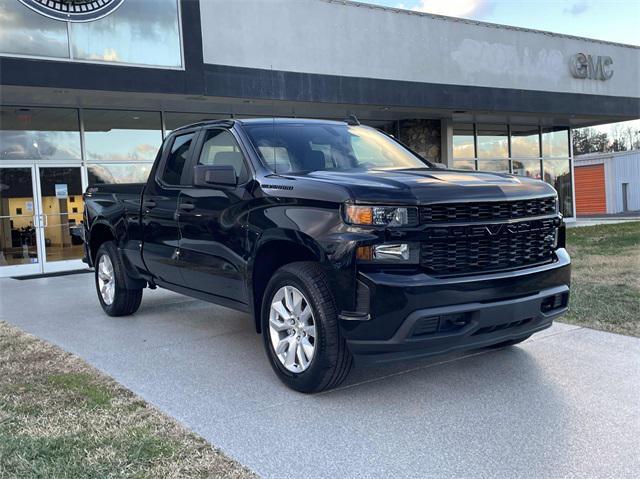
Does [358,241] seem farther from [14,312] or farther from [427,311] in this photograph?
[14,312]

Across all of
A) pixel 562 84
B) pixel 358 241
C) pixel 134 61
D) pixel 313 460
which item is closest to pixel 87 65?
pixel 134 61

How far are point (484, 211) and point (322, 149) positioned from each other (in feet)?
5.55

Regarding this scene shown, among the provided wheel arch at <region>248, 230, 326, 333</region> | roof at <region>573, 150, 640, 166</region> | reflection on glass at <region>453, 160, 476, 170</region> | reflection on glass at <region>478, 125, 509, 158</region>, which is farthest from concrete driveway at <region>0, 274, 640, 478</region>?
roof at <region>573, 150, 640, 166</region>

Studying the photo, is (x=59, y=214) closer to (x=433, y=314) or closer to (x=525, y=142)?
(x=433, y=314)

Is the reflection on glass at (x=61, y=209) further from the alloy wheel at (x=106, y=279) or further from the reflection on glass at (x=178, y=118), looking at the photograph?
the alloy wheel at (x=106, y=279)

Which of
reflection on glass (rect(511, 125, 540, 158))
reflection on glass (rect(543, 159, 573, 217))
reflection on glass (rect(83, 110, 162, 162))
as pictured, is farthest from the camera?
reflection on glass (rect(543, 159, 573, 217))

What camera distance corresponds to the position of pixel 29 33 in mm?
10562

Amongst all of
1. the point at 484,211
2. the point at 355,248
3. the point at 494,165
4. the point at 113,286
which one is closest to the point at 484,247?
the point at 484,211

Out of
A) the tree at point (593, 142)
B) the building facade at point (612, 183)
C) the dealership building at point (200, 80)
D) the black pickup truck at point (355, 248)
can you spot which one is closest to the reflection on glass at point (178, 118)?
the dealership building at point (200, 80)

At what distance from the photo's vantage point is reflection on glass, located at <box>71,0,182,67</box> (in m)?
11.1

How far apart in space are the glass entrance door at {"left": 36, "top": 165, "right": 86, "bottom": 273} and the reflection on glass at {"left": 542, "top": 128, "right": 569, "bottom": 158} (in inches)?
A: 598

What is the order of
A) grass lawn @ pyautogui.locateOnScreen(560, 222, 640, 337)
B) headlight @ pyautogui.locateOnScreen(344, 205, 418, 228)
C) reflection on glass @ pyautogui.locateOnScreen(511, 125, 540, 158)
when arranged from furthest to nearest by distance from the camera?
1. reflection on glass @ pyautogui.locateOnScreen(511, 125, 540, 158)
2. grass lawn @ pyautogui.locateOnScreen(560, 222, 640, 337)
3. headlight @ pyautogui.locateOnScreen(344, 205, 418, 228)

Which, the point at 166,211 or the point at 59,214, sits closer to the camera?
the point at 166,211

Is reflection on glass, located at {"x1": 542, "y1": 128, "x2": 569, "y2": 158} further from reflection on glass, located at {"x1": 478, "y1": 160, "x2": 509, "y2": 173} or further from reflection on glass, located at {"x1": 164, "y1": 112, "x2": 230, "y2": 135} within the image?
reflection on glass, located at {"x1": 164, "y1": 112, "x2": 230, "y2": 135}
